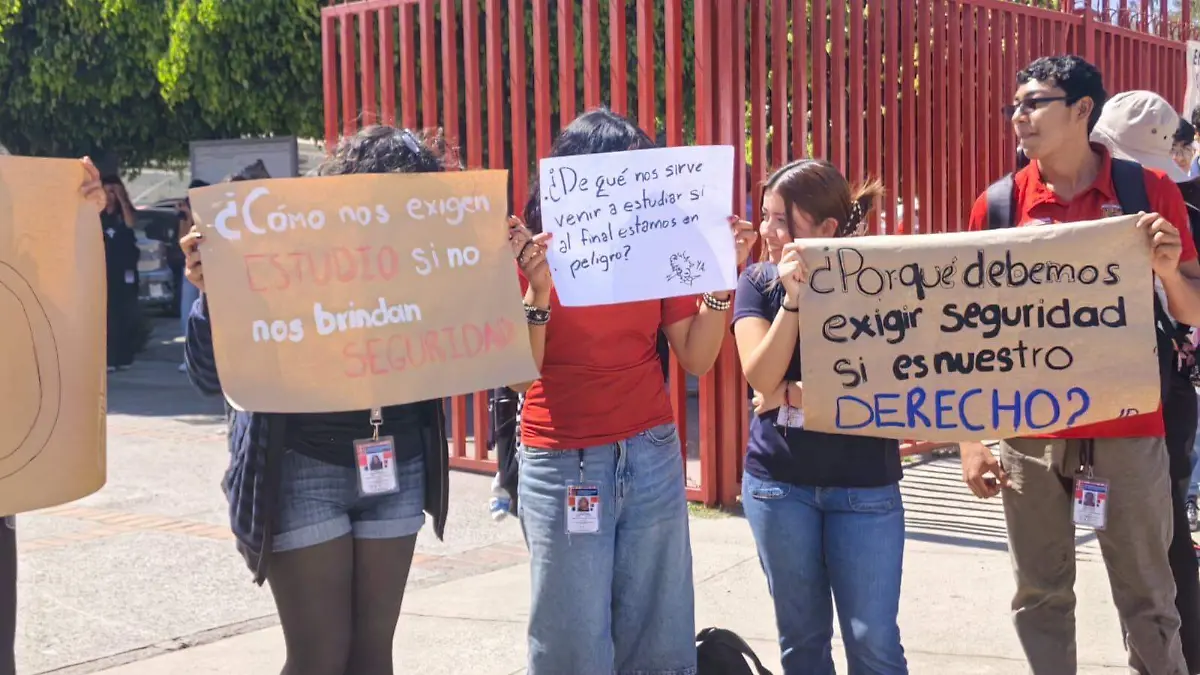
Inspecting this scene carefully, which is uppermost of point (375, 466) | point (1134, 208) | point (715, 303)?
point (1134, 208)

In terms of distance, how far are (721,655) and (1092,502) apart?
1095 millimetres

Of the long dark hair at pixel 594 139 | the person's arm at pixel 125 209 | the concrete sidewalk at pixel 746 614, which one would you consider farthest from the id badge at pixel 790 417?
the person's arm at pixel 125 209

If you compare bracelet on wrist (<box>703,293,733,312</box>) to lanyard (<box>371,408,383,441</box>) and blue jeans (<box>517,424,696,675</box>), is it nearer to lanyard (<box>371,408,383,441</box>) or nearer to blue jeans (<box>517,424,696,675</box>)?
blue jeans (<box>517,424,696,675</box>)

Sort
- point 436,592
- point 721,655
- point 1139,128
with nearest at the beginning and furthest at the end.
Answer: point 721,655 → point 1139,128 → point 436,592

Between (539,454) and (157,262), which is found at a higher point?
(157,262)

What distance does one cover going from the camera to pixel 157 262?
18.6m

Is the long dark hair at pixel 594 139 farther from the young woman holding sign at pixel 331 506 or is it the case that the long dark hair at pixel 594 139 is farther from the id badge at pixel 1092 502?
the id badge at pixel 1092 502

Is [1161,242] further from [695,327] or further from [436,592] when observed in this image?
[436,592]

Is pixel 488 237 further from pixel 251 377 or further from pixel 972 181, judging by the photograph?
pixel 972 181

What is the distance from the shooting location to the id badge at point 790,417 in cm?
334

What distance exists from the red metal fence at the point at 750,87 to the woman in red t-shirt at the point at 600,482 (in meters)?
2.96

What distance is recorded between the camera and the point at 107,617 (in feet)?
17.1

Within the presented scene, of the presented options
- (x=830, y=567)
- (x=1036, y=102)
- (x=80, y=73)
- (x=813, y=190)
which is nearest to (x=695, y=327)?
(x=813, y=190)

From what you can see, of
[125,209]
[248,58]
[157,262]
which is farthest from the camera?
[157,262]
